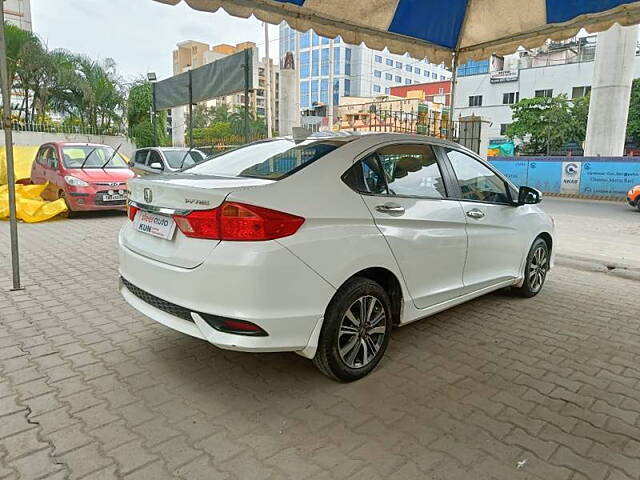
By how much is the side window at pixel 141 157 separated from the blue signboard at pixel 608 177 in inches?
644

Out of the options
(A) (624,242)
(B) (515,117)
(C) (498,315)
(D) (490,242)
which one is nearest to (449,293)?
(D) (490,242)

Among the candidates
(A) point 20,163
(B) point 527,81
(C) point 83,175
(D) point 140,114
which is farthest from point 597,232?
(B) point 527,81

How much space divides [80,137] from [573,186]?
66.0 ft

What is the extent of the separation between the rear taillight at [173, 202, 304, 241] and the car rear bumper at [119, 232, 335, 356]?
0.05 metres

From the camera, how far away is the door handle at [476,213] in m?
3.76

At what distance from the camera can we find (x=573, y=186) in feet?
61.9

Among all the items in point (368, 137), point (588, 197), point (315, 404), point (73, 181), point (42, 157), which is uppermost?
point (368, 137)

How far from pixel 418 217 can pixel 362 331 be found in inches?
34.9

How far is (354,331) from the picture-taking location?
9.78ft

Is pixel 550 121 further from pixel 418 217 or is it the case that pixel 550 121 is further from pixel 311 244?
pixel 311 244

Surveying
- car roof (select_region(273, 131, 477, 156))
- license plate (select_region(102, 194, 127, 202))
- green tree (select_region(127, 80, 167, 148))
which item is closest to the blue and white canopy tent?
car roof (select_region(273, 131, 477, 156))

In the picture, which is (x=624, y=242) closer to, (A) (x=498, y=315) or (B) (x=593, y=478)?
(A) (x=498, y=315)

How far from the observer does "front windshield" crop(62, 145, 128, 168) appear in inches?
391

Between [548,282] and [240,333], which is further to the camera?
[548,282]
